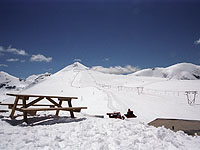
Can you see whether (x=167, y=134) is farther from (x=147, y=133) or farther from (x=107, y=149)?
(x=107, y=149)

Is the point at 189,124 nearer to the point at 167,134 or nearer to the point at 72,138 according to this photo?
the point at 167,134

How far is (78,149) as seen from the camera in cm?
332

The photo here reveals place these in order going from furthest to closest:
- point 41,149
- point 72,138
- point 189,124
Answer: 1. point 189,124
2. point 72,138
3. point 41,149

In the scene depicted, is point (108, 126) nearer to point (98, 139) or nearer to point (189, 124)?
point (98, 139)

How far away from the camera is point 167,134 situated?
13.4 ft

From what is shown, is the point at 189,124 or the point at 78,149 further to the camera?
the point at 189,124

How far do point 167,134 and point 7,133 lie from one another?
455cm

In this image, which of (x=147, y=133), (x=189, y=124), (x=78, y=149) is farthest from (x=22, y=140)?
(x=189, y=124)

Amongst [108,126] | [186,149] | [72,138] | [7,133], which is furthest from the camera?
[108,126]

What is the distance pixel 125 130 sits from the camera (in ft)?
14.1

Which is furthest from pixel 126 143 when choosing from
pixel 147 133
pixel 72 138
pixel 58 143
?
pixel 58 143

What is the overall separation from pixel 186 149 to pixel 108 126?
7.02 feet

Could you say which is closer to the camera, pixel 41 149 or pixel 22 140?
pixel 41 149

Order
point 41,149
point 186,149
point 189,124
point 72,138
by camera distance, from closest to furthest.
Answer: point 41,149
point 186,149
point 72,138
point 189,124
